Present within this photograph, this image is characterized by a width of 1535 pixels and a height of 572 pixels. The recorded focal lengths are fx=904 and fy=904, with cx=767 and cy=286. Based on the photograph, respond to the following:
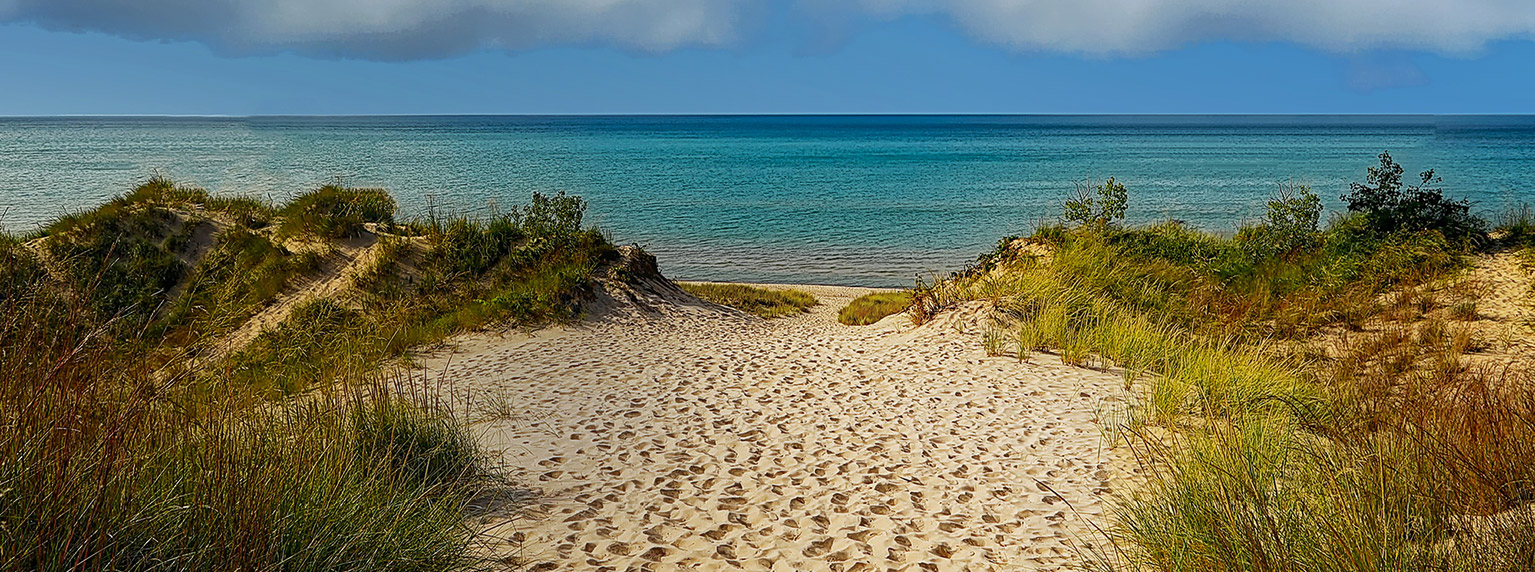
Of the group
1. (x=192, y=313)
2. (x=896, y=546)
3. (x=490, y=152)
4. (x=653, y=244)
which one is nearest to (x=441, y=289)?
(x=192, y=313)

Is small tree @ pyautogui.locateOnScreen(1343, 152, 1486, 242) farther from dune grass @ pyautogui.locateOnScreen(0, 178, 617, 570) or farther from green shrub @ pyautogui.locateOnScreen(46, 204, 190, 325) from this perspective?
green shrub @ pyautogui.locateOnScreen(46, 204, 190, 325)

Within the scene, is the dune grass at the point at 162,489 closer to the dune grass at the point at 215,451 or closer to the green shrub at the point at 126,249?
the dune grass at the point at 215,451

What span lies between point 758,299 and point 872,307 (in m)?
2.76

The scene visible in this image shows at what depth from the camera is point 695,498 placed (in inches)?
254

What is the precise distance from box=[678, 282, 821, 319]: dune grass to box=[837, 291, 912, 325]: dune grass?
1.07 metres

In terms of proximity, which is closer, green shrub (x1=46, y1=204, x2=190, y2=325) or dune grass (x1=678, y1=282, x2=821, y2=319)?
green shrub (x1=46, y1=204, x2=190, y2=325)

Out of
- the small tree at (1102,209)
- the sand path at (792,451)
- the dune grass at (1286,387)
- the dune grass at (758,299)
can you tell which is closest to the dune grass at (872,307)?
the dune grass at (758,299)

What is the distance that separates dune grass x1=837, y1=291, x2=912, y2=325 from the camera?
696 inches

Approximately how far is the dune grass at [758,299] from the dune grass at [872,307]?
1.07 metres

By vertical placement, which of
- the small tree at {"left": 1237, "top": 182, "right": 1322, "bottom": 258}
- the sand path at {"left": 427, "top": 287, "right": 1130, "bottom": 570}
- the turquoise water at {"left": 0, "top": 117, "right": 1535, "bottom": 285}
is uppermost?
the small tree at {"left": 1237, "top": 182, "right": 1322, "bottom": 258}

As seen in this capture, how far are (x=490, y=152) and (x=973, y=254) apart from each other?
6759 cm

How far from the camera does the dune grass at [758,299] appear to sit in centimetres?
1922

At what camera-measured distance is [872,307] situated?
19656 mm

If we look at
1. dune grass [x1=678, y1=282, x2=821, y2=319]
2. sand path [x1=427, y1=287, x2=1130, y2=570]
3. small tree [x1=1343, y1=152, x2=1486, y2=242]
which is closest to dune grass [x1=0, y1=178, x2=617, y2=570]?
sand path [x1=427, y1=287, x2=1130, y2=570]
